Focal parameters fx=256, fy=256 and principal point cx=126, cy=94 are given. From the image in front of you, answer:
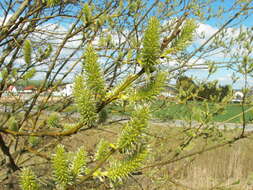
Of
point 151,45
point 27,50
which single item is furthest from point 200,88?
point 151,45

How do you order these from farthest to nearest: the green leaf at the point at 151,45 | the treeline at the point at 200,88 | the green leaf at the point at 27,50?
the treeline at the point at 200,88 < the green leaf at the point at 27,50 < the green leaf at the point at 151,45

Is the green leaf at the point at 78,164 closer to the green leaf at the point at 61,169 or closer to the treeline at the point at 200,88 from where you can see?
the green leaf at the point at 61,169

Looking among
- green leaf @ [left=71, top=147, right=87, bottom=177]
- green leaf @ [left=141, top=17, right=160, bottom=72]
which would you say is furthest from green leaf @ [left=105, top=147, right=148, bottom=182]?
green leaf @ [left=141, top=17, right=160, bottom=72]

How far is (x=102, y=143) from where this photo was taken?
72 cm

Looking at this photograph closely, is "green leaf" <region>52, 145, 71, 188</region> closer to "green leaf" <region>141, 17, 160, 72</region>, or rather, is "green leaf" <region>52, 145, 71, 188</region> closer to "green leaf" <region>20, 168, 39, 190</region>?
"green leaf" <region>20, 168, 39, 190</region>

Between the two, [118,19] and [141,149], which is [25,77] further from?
[141,149]

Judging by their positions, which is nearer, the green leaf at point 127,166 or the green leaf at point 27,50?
the green leaf at point 127,166

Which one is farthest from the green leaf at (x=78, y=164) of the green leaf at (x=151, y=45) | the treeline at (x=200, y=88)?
the treeline at (x=200, y=88)

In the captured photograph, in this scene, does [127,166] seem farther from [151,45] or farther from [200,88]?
[200,88]

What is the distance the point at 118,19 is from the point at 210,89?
0.97 m

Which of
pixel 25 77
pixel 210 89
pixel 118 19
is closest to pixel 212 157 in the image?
pixel 210 89

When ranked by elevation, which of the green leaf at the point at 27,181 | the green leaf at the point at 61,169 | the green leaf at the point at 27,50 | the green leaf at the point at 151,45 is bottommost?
the green leaf at the point at 27,181

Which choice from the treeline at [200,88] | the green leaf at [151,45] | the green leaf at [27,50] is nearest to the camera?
the green leaf at [151,45]

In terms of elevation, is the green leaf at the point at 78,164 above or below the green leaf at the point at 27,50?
below
